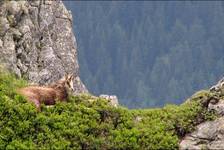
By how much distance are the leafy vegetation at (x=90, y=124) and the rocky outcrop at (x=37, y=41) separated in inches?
329

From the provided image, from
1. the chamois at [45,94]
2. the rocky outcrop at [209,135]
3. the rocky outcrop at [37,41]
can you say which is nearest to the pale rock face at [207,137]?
the rocky outcrop at [209,135]

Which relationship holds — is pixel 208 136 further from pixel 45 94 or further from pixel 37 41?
pixel 37 41

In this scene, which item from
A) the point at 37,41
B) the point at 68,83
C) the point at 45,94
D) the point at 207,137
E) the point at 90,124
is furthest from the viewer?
the point at 37,41

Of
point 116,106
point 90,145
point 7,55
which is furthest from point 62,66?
point 90,145

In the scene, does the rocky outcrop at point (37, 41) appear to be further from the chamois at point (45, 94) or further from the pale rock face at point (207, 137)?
the pale rock face at point (207, 137)

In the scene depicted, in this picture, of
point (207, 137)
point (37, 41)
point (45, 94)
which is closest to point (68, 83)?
point (45, 94)

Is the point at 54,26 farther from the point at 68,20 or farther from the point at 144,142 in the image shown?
the point at 144,142

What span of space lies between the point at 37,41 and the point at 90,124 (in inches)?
688

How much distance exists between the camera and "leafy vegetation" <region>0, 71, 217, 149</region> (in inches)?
856

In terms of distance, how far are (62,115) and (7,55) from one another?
35.4 feet

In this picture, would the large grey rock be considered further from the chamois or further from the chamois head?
the chamois head

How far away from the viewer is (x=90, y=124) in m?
22.6

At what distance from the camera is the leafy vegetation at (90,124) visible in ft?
71.4

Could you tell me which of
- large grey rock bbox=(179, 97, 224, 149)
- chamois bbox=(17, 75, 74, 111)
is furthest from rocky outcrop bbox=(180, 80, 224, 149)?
chamois bbox=(17, 75, 74, 111)
